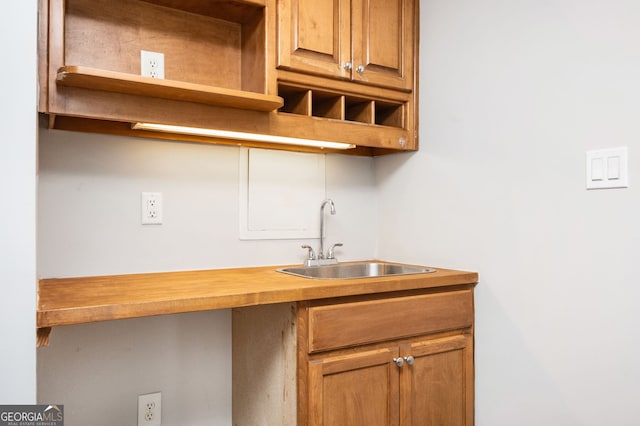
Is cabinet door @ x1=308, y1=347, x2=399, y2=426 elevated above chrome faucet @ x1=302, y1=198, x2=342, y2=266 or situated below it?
below

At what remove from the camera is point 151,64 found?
1646mm

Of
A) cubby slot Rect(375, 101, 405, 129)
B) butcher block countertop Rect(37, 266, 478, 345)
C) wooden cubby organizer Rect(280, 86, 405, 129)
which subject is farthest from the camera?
cubby slot Rect(375, 101, 405, 129)

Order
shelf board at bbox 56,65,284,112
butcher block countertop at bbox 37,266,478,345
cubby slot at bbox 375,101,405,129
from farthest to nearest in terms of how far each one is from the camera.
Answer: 1. cubby slot at bbox 375,101,405,129
2. shelf board at bbox 56,65,284,112
3. butcher block countertop at bbox 37,266,478,345

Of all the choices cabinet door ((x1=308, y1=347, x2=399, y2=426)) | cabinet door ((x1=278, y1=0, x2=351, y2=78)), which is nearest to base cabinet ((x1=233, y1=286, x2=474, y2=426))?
cabinet door ((x1=308, y1=347, x2=399, y2=426))

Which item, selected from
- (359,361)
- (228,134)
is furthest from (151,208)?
(359,361)

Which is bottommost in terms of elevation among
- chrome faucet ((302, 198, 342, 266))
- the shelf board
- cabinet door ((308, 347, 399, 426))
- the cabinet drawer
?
cabinet door ((308, 347, 399, 426))

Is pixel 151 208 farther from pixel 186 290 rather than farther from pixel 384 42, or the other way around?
pixel 384 42

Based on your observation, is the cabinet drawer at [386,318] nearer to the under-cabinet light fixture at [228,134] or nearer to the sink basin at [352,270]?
the sink basin at [352,270]

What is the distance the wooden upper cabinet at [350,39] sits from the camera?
167 centimetres

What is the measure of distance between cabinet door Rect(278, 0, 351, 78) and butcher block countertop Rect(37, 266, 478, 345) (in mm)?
783

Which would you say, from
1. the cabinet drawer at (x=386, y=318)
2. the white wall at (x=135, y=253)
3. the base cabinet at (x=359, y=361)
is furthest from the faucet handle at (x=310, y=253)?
the cabinet drawer at (x=386, y=318)

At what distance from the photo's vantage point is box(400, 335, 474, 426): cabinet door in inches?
63.1

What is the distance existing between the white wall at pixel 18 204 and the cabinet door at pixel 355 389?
757mm

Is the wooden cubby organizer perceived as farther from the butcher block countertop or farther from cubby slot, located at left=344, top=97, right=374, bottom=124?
the butcher block countertop
